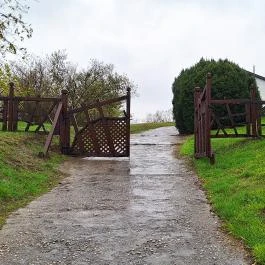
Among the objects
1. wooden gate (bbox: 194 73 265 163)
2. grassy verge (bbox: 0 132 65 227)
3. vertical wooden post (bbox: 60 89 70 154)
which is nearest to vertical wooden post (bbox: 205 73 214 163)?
wooden gate (bbox: 194 73 265 163)

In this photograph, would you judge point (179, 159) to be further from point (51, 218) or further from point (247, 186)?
point (51, 218)

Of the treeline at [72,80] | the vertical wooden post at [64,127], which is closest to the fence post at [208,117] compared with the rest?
the vertical wooden post at [64,127]

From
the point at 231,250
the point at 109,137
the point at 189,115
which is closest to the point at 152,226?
the point at 231,250

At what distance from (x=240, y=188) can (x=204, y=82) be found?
51.5ft

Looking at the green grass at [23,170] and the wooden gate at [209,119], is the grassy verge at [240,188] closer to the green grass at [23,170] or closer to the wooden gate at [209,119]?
the wooden gate at [209,119]

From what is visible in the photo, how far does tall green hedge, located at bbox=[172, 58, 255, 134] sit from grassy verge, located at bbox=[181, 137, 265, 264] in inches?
324

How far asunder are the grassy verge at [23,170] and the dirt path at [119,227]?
0.34 metres

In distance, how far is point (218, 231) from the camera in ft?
21.2

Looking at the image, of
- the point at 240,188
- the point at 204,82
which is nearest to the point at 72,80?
the point at 204,82

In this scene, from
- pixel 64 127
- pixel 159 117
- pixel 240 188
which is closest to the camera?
pixel 240 188

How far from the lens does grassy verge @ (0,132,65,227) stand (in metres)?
8.75

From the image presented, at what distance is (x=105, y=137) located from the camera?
16.1 meters

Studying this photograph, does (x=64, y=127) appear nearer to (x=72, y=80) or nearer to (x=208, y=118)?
(x=208, y=118)

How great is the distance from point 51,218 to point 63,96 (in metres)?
9.29
